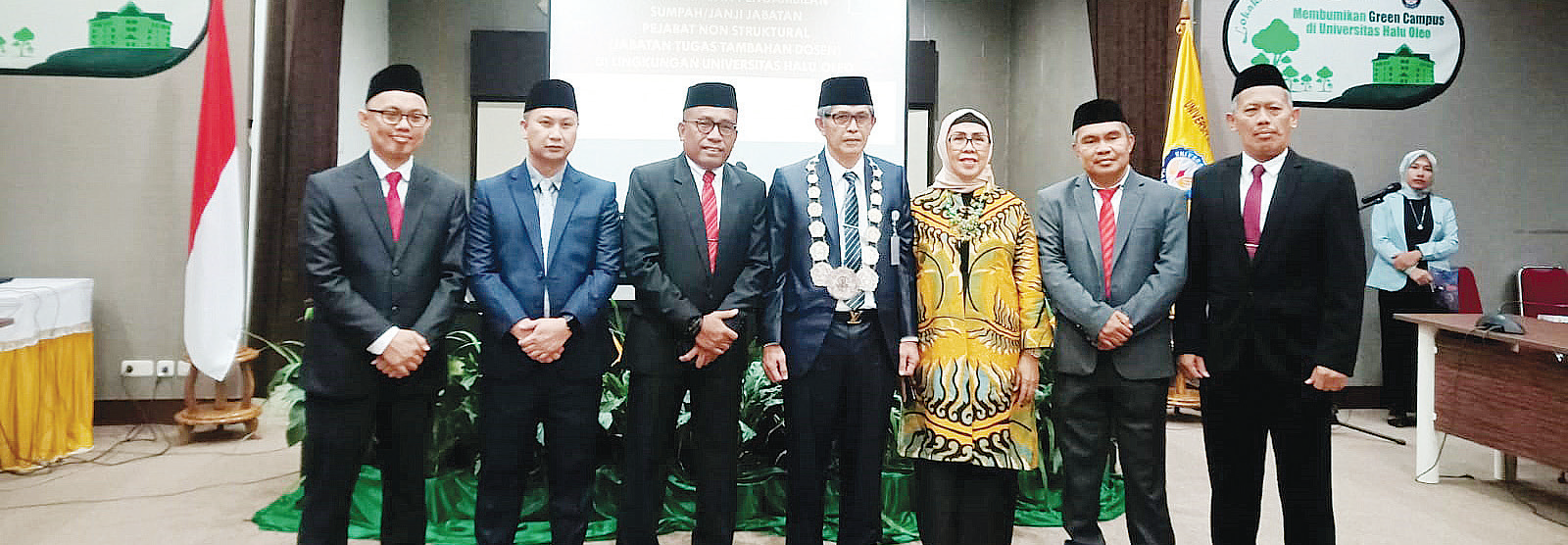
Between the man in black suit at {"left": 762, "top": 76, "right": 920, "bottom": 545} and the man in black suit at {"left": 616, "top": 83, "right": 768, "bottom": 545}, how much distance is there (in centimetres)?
12

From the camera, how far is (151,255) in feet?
15.2

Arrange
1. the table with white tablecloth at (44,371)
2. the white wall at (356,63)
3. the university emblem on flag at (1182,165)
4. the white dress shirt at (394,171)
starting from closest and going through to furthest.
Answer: the white dress shirt at (394,171)
the table with white tablecloth at (44,371)
the university emblem on flag at (1182,165)
the white wall at (356,63)

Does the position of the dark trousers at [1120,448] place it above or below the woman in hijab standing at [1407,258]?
below

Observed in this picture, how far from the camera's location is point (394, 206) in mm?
2182

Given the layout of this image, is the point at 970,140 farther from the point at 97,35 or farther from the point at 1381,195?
the point at 97,35

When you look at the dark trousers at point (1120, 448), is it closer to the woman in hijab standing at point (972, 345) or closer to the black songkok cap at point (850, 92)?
the woman in hijab standing at point (972, 345)

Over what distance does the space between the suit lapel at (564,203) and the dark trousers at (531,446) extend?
13.7 inches

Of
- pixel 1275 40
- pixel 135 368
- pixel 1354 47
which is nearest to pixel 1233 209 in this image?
pixel 1275 40

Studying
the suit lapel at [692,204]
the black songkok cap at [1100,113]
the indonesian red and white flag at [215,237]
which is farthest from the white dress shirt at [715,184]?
the indonesian red and white flag at [215,237]

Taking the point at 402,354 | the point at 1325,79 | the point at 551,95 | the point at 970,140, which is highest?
the point at 1325,79

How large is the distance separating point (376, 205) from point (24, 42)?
4.02 meters

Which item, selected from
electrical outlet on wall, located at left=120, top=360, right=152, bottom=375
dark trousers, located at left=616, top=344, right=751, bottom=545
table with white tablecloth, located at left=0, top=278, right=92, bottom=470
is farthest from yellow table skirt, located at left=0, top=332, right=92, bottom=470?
dark trousers, located at left=616, top=344, right=751, bottom=545

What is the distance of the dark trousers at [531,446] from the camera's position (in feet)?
7.43

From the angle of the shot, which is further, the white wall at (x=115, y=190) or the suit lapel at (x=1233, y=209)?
the white wall at (x=115, y=190)
